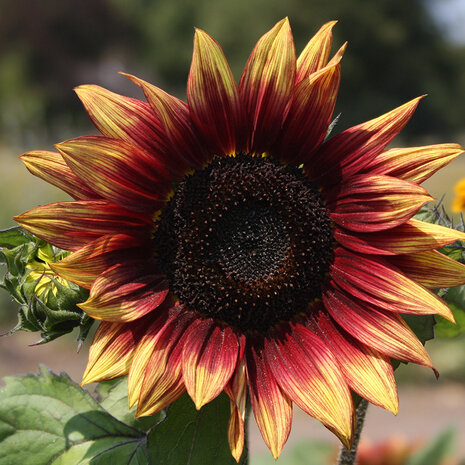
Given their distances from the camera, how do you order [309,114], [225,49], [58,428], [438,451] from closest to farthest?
1. [309,114]
2. [58,428]
3. [438,451]
4. [225,49]

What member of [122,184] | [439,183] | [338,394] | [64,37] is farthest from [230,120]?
[64,37]

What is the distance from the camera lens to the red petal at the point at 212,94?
981 millimetres

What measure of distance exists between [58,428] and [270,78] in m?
0.72

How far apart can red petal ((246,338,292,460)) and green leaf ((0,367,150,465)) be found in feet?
0.90

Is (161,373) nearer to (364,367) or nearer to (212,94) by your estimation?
(364,367)

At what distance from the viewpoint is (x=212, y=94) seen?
3.29ft

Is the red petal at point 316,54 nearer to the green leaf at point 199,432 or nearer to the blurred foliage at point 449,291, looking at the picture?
the blurred foliage at point 449,291

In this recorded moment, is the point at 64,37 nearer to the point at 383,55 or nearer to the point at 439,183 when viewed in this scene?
the point at 383,55

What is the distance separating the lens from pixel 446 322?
4.18 feet

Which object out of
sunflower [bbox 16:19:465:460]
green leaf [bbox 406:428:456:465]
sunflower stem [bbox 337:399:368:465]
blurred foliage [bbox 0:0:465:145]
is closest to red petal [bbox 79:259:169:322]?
sunflower [bbox 16:19:465:460]

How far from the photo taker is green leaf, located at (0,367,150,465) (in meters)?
1.16

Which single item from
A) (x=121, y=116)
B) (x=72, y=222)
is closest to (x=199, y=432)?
(x=72, y=222)

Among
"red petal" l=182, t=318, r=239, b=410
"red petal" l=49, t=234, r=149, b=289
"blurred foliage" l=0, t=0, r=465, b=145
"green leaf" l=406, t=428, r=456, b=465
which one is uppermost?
"blurred foliage" l=0, t=0, r=465, b=145

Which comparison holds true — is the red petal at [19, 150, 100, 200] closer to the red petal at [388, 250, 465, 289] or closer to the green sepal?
the green sepal
